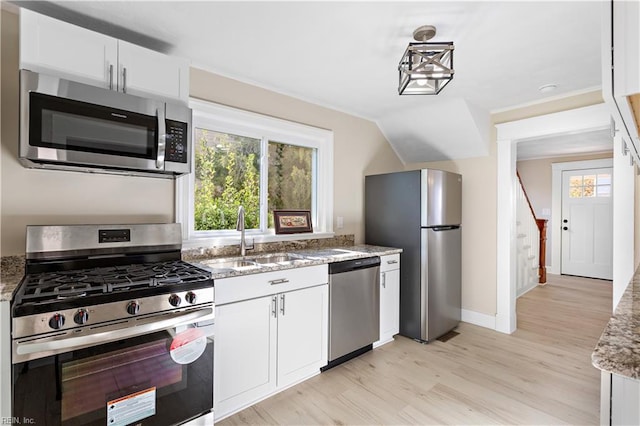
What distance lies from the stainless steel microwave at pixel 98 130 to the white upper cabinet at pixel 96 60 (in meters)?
0.07

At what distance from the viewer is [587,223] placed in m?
5.85

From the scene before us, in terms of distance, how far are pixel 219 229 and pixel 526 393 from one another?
2.57 metres

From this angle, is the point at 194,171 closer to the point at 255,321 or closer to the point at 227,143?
the point at 227,143

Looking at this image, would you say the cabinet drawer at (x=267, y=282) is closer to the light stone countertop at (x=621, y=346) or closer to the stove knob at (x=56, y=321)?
the stove knob at (x=56, y=321)

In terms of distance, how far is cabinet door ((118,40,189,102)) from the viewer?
1.85 m

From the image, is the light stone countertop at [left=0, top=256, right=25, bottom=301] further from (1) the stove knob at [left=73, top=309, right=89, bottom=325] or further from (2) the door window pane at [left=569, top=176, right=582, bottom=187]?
(2) the door window pane at [left=569, top=176, right=582, bottom=187]

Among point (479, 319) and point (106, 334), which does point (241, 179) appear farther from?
point (479, 319)

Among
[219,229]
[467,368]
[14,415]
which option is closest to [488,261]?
[467,368]

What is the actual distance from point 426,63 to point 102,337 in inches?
79.6

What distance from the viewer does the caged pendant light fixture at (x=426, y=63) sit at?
1665 mm

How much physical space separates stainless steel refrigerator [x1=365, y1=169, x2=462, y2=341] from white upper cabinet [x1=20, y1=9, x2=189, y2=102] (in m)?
2.15

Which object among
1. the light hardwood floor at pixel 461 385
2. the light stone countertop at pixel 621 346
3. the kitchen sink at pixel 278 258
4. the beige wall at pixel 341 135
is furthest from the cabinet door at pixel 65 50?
the light stone countertop at pixel 621 346

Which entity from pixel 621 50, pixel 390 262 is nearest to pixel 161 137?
pixel 621 50

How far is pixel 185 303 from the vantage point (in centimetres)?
167
